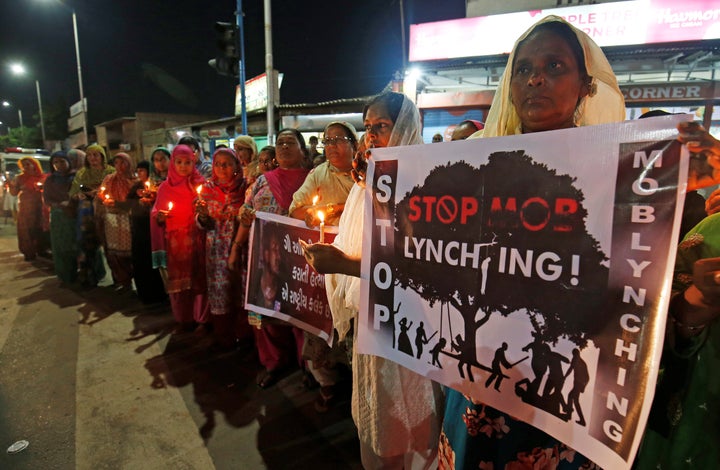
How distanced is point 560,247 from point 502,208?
0.19m

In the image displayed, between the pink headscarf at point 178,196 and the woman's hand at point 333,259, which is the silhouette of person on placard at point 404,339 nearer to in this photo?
the woman's hand at point 333,259

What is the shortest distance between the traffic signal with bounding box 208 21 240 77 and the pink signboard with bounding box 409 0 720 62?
368cm

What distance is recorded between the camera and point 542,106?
→ 1135 mm

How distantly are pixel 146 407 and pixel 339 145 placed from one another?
2487 mm

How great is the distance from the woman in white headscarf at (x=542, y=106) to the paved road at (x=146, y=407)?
4.49ft

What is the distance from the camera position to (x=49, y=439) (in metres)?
2.46

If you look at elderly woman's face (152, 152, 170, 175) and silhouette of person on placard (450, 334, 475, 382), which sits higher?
elderly woman's face (152, 152, 170, 175)

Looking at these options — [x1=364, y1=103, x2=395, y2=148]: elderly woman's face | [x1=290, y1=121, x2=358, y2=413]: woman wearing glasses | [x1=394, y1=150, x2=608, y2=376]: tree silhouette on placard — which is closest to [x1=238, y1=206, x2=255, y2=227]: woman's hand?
[x1=290, y1=121, x2=358, y2=413]: woman wearing glasses

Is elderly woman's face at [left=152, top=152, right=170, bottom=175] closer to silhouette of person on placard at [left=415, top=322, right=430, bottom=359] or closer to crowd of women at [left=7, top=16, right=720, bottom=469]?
crowd of women at [left=7, top=16, right=720, bottom=469]

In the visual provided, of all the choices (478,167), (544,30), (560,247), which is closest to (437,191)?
(478,167)

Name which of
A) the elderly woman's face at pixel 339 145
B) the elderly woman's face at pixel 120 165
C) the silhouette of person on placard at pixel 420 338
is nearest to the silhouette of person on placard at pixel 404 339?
the silhouette of person on placard at pixel 420 338

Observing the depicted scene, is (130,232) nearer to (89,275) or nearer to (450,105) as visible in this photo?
(89,275)

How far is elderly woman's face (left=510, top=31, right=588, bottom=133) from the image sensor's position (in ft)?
3.71

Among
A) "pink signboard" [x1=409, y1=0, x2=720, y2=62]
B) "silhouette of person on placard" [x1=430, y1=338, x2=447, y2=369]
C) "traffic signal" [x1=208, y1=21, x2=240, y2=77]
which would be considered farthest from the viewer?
"traffic signal" [x1=208, y1=21, x2=240, y2=77]
